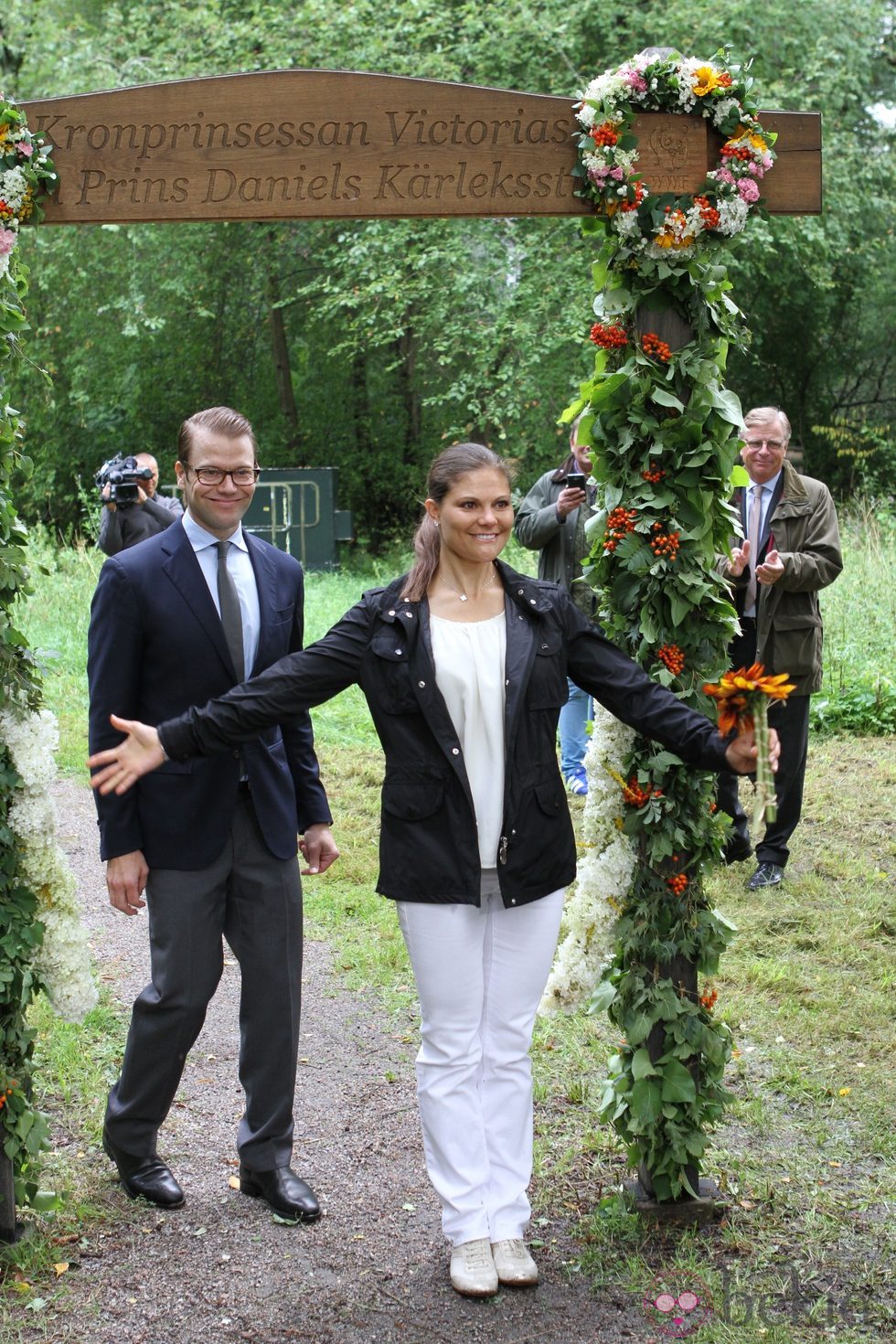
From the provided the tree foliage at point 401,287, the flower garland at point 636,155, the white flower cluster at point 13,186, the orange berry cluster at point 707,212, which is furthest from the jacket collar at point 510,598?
the tree foliage at point 401,287

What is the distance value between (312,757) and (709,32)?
16.3 meters

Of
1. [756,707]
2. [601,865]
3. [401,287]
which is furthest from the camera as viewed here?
[401,287]

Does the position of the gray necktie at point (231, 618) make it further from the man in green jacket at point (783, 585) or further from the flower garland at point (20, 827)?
the man in green jacket at point (783, 585)

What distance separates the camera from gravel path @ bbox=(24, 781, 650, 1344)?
11.4 feet

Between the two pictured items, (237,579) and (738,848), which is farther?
(738,848)

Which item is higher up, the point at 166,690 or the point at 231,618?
the point at 231,618

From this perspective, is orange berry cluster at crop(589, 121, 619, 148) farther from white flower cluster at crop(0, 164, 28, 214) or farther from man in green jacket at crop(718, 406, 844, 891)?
man in green jacket at crop(718, 406, 844, 891)

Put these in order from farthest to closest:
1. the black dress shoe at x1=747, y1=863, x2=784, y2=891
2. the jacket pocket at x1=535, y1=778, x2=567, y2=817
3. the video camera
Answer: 1. the video camera
2. the black dress shoe at x1=747, y1=863, x2=784, y2=891
3. the jacket pocket at x1=535, y1=778, x2=567, y2=817

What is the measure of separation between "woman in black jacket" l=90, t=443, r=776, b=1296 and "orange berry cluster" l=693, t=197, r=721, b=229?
2.84 ft

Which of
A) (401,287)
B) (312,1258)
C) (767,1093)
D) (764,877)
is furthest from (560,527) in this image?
(401,287)

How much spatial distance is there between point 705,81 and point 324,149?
3.36 ft

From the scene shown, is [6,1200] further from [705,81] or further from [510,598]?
[705,81]

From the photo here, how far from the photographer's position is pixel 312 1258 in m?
3.81

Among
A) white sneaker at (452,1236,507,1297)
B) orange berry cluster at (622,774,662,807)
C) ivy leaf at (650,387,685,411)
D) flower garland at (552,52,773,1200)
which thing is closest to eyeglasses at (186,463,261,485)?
flower garland at (552,52,773,1200)
